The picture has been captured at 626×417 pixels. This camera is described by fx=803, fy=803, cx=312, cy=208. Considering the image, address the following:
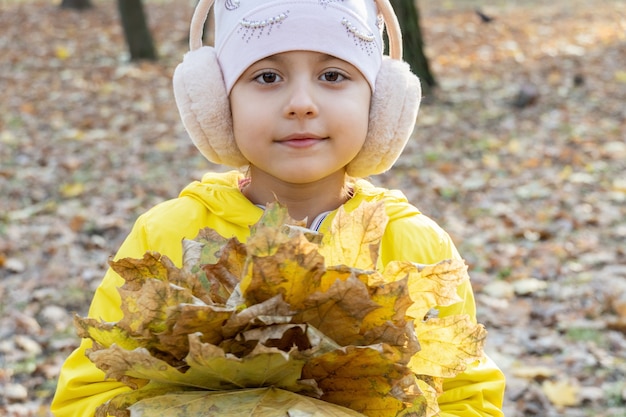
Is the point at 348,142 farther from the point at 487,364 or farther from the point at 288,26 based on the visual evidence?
the point at 487,364

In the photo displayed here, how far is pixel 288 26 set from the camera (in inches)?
78.6

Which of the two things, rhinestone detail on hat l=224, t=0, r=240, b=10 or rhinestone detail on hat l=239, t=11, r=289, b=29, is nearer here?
rhinestone detail on hat l=239, t=11, r=289, b=29

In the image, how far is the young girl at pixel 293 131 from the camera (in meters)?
1.99

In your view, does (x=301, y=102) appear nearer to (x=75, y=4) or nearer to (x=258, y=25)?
(x=258, y=25)

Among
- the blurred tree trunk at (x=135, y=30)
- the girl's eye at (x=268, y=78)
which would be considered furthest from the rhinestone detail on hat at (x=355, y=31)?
the blurred tree trunk at (x=135, y=30)

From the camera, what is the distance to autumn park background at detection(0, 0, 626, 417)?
428 cm

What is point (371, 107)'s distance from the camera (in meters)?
2.15

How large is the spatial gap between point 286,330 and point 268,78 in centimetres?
88

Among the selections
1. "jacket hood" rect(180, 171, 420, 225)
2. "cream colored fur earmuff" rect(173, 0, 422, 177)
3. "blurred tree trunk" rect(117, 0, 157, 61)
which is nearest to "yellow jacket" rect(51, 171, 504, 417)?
"jacket hood" rect(180, 171, 420, 225)

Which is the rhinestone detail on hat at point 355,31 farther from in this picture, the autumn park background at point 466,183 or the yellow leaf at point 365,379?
the autumn park background at point 466,183

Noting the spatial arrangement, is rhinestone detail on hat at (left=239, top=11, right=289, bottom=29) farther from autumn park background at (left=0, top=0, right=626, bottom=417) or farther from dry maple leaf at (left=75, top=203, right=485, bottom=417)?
autumn park background at (left=0, top=0, right=626, bottom=417)

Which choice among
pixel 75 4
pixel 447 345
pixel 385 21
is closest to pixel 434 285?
pixel 447 345

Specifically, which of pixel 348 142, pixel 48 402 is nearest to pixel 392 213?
pixel 348 142

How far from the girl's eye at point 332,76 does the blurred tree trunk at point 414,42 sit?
668 cm
